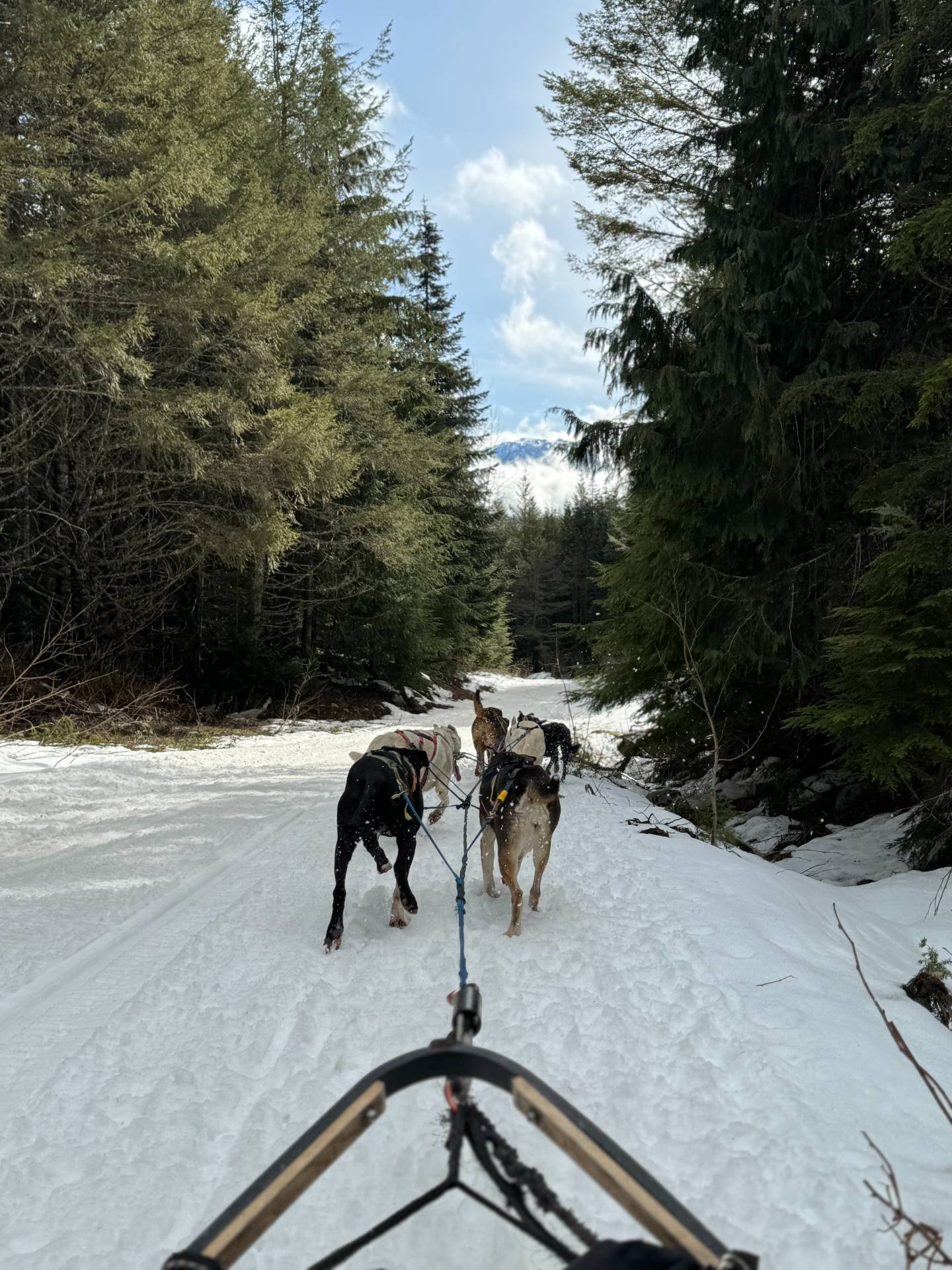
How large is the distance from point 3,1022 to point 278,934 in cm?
144

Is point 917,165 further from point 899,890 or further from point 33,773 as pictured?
point 33,773

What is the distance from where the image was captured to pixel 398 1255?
2088 millimetres

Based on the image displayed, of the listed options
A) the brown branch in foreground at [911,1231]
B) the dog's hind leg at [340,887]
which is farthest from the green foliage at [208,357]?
the brown branch in foreground at [911,1231]

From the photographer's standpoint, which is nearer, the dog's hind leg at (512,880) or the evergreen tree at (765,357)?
the dog's hind leg at (512,880)

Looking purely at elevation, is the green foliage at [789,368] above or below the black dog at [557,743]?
above

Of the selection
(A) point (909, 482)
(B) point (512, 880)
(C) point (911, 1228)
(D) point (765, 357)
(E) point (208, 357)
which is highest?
(E) point (208, 357)

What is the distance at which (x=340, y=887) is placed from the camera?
4199 mm

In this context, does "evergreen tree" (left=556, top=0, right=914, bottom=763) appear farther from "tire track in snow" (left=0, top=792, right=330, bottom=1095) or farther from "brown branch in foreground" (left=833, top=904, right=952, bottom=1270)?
"brown branch in foreground" (left=833, top=904, right=952, bottom=1270)

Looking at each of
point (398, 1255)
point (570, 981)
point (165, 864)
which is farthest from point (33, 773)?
point (398, 1255)

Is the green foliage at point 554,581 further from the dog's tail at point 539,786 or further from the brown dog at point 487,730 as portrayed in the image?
the dog's tail at point 539,786

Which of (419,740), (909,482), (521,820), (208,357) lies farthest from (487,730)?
(208,357)

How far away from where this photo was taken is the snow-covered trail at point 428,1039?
87.3 inches

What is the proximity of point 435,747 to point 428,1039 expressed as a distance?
10.2 ft

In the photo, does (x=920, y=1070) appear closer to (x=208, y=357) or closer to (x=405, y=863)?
(x=405, y=863)
